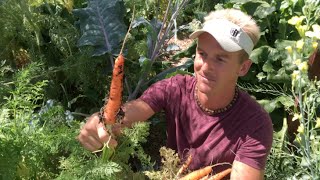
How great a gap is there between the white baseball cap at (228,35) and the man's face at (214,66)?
31 millimetres

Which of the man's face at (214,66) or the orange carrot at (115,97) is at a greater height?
the man's face at (214,66)

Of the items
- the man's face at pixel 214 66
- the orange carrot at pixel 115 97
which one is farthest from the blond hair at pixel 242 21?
the orange carrot at pixel 115 97

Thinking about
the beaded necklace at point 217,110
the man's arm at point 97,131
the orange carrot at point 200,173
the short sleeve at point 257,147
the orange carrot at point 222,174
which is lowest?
the orange carrot at point 222,174

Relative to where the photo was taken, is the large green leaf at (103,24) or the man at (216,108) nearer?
the man at (216,108)

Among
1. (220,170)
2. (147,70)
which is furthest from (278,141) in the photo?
(147,70)

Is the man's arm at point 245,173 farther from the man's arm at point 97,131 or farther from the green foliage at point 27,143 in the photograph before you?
the green foliage at point 27,143

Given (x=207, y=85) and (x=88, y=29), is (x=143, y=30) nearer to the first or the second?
(x=88, y=29)

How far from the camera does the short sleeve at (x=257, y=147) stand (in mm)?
1909

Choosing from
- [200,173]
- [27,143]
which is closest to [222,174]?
[200,173]

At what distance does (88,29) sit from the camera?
301 cm

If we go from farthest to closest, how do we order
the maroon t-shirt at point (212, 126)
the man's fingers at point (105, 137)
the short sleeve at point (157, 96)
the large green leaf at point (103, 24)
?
the large green leaf at point (103, 24), the short sleeve at point (157, 96), the maroon t-shirt at point (212, 126), the man's fingers at point (105, 137)

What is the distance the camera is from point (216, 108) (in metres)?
2.01

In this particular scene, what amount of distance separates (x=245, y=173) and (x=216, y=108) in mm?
318

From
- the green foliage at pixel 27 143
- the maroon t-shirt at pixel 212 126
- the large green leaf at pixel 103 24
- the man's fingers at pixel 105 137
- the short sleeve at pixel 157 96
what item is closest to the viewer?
the green foliage at pixel 27 143
